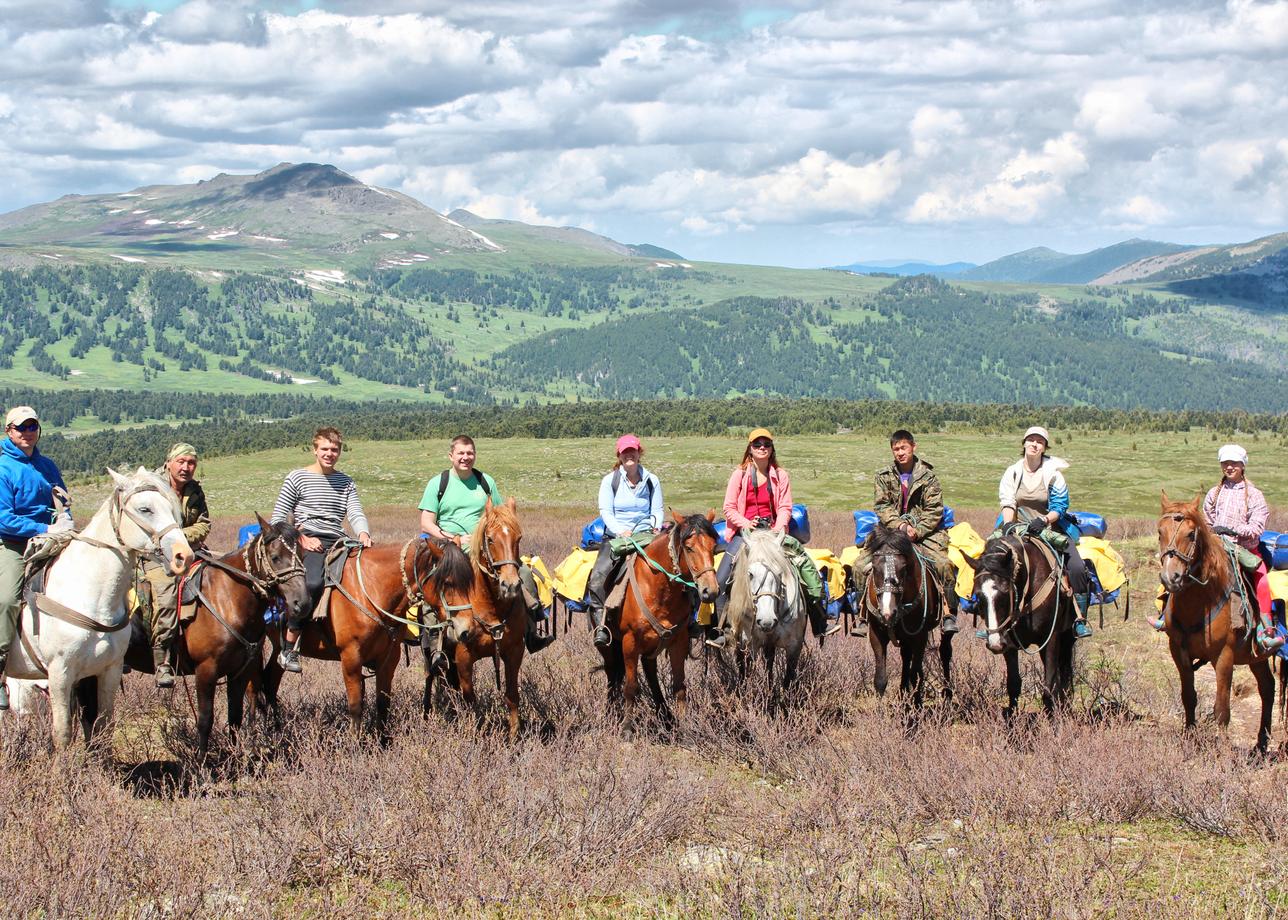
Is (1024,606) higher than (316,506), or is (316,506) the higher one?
(316,506)

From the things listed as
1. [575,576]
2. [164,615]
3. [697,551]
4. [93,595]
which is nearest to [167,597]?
[164,615]

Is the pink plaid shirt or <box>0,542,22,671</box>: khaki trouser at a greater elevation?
the pink plaid shirt

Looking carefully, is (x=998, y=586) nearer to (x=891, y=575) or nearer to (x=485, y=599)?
(x=891, y=575)

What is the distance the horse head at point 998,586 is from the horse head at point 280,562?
6.19 m

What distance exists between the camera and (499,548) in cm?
988

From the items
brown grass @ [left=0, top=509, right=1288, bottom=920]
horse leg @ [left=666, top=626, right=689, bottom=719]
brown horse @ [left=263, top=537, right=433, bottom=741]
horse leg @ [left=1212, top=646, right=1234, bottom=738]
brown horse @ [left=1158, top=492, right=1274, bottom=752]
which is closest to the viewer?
brown grass @ [left=0, top=509, right=1288, bottom=920]

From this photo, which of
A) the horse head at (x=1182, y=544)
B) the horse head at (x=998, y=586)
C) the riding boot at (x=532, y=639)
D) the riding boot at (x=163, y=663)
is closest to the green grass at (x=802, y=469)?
the riding boot at (x=532, y=639)

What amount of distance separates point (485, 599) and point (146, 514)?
9.98ft

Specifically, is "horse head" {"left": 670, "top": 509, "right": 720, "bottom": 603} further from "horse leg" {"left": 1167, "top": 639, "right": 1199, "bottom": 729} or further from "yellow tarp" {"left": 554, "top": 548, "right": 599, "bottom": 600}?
"horse leg" {"left": 1167, "top": 639, "right": 1199, "bottom": 729}

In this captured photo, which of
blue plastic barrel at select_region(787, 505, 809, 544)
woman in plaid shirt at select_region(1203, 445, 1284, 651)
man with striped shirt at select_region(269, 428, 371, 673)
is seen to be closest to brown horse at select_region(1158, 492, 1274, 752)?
woman in plaid shirt at select_region(1203, 445, 1284, 651)

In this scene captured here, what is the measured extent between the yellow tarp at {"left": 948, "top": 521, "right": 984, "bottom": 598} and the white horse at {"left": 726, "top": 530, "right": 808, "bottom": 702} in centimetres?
200

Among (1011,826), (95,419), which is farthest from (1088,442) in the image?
(95,419)

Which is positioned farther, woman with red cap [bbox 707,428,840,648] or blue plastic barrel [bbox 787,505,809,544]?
blue plastic barrel [bbox 787,505,809,544]

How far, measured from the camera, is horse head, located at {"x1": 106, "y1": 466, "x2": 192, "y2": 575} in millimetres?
8414
